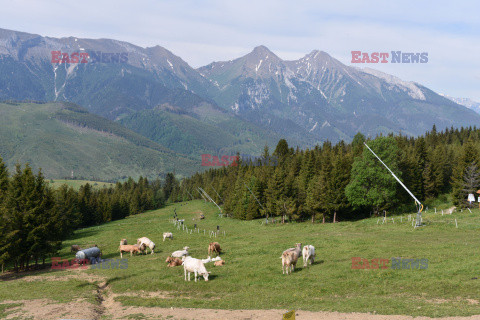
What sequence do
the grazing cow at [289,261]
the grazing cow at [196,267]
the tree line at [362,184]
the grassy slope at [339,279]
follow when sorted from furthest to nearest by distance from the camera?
1. the tree line at [362,184]
2. the grazing cow at [196,267]
3. the grazing cow at [289,261]
4. the grassy slope at [339,279]

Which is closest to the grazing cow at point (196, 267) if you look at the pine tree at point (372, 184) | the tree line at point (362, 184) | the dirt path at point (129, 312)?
the dirt path at point (129, 312)

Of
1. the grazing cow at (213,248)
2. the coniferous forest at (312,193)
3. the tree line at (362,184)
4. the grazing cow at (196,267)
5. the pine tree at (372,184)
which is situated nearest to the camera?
the grazing cow at (196,267)

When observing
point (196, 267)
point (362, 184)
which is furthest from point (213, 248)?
point (362, 184)

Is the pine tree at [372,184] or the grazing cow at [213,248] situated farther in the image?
the pine tree at [372,184]

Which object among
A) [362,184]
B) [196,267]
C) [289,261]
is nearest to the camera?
[289,261]

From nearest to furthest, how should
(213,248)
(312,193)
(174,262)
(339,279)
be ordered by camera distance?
(339,279) < (174,262) < (213,248) < (312,193)

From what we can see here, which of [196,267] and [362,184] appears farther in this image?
[362,184]

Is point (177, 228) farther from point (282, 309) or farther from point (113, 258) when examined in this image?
point (282, 309)

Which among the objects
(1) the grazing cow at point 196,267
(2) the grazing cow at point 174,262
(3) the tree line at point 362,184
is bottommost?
(2) the grazing cow at point 174,262

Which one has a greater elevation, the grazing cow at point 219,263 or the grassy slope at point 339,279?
the grassy slope at point 339,279

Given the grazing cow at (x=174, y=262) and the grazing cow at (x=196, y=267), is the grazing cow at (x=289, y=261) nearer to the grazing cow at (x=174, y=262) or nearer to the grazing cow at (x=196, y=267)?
the grazing cow at (x=196, y=267)

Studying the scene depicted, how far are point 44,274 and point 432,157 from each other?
8537 cm

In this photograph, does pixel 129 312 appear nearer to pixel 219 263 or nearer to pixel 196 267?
pixel 196 267

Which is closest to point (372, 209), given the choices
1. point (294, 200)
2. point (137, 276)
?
point (294, 200)
